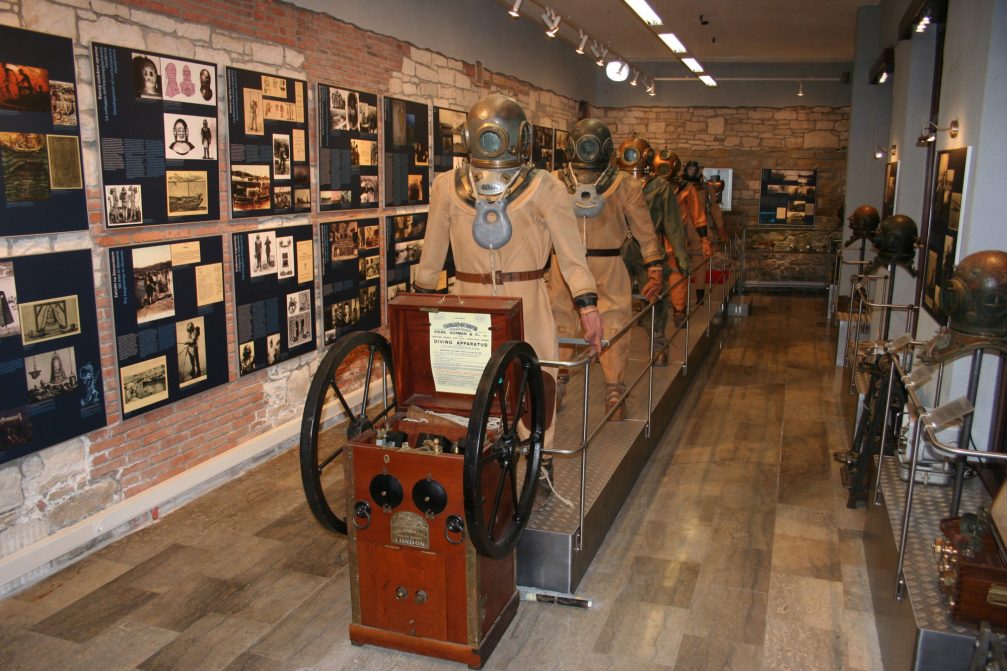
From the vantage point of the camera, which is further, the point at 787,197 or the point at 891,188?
the point at 787,197

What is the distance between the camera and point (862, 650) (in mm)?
3617

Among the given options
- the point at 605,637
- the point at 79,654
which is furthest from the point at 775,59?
the point at 79,654

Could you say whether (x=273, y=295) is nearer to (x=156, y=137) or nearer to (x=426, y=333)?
(x=156, y=137)

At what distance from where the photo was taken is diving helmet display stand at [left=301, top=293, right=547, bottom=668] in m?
3.25

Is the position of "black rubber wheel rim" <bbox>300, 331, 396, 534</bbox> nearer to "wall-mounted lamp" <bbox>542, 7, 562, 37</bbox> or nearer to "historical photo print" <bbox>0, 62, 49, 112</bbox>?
"historical photo print" <bbox>0, 62, 49, 112</bbox>

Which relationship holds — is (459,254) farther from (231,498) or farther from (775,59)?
(775,59)

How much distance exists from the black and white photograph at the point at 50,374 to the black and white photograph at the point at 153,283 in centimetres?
51


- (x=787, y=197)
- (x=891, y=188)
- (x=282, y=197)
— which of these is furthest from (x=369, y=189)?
(x=787, y=197)

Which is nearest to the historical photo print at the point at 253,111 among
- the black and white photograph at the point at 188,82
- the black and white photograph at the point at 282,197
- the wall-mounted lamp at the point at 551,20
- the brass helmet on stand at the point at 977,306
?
the black and white photograph at the point at 188,82

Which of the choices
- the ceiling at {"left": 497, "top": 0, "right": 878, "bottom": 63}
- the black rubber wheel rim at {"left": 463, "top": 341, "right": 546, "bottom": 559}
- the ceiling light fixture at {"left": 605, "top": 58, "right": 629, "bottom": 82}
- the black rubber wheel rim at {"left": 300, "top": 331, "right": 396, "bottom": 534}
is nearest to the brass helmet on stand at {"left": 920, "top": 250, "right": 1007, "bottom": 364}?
the black rubber wheel rim at {"left": 463, "top": 341, "right": 546, "bottom": 559}

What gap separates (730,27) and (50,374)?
11.1 m

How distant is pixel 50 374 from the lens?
13.8 feet

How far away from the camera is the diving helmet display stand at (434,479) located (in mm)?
3250

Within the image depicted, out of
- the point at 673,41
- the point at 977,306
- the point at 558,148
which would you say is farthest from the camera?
the point at 558,148
